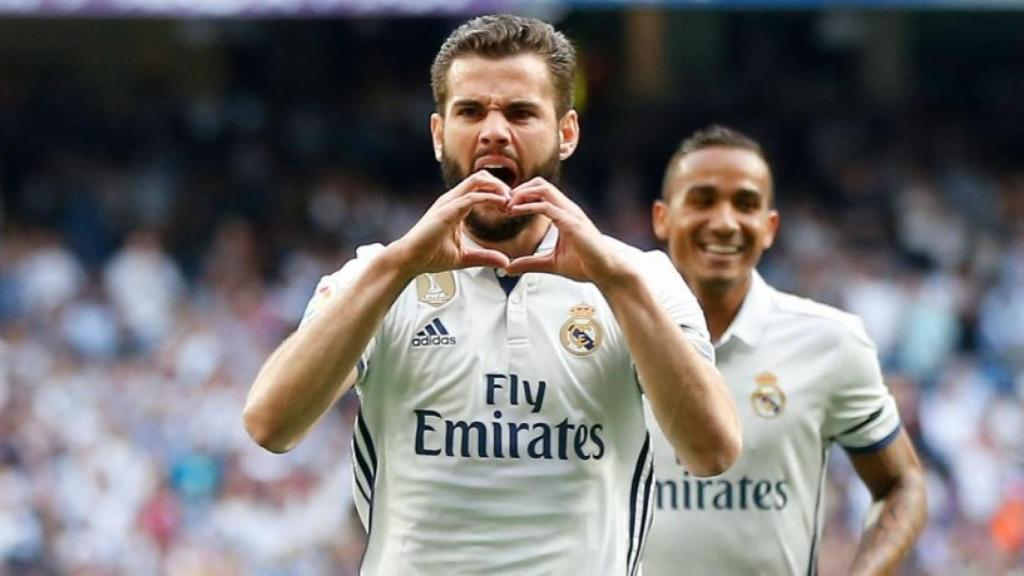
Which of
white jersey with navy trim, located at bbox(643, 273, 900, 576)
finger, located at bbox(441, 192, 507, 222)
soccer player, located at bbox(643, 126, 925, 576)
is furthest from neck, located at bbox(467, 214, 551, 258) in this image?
soccer player, located at bbox(643, 126, 925, 576)

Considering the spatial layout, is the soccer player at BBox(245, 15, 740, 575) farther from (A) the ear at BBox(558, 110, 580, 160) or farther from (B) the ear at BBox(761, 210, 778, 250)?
(B) the ear at BBox(761, 210, 778, 250)

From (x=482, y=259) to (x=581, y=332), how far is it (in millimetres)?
331

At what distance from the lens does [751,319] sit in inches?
241

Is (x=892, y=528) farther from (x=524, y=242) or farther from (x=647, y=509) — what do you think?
(x=524, y=242)

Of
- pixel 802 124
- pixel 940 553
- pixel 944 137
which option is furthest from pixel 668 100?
pixel 940 553

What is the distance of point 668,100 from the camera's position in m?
17.3

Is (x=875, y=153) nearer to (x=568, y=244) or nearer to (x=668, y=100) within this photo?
(x=668, y=100)

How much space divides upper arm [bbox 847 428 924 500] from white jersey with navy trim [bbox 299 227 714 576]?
5.20 feet

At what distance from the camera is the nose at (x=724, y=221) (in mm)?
6047

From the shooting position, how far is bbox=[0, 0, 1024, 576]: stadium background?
1248 cm

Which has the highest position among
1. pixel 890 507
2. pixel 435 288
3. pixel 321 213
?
pixel 321 213

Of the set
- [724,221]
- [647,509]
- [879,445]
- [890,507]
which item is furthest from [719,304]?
[647,509]

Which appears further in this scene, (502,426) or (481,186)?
(502,426)

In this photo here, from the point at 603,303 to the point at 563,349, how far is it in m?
0.15
